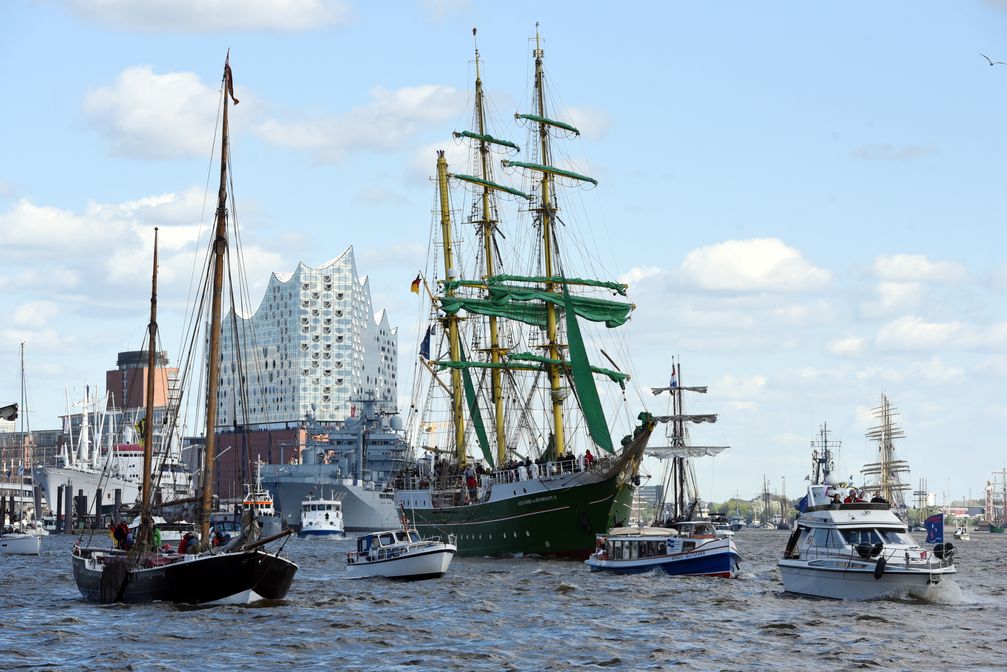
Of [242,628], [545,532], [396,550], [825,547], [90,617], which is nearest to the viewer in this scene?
[242,628]

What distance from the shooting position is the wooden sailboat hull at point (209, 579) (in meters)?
45.7

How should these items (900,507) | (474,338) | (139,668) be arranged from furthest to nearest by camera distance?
(900,507), (474,338), (139,668)

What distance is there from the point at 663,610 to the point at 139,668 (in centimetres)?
1996

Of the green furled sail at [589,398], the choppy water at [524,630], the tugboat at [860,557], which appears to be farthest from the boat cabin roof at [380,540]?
the green furled sail at [589,398]

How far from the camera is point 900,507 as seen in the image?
598ft

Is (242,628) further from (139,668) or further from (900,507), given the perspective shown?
(900,507)

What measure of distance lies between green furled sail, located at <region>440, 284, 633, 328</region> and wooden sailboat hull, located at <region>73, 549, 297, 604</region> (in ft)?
163

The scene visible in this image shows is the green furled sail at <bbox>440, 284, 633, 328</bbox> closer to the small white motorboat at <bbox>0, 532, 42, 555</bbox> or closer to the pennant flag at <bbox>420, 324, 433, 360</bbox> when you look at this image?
the pennant flag at <bbox>420, 324, 433, 360</bbox>

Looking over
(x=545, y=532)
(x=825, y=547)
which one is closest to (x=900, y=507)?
(x=545, y=532)

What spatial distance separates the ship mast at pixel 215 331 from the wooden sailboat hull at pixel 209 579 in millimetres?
1520

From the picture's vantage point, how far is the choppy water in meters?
35.1

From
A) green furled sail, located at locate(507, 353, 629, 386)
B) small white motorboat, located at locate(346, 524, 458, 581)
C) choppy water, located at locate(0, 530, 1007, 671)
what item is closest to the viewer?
choppy water, located at locate(0, 530, 1007, 671)

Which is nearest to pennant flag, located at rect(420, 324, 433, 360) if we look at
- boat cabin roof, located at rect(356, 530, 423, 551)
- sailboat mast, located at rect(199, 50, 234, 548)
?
boat cabin roof, located at rect(356, 530, 423, 551)

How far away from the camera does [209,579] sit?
150 feet
